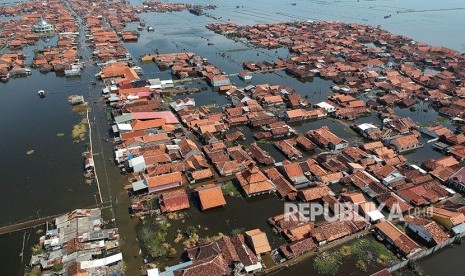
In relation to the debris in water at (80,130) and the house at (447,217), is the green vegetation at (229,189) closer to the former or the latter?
the house at (447,217)

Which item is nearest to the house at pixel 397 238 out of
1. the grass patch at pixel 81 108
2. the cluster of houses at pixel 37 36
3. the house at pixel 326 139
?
the house at pixel 326 139

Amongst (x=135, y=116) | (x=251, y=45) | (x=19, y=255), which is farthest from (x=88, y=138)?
(x=251, y=45)

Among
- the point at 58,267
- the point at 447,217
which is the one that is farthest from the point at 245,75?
the point at 58,267

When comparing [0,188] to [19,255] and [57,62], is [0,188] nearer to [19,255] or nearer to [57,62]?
[19,255]

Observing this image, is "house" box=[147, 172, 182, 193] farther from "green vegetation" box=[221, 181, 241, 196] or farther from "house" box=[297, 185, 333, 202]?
"house" box=[297, 185, 333, 202]

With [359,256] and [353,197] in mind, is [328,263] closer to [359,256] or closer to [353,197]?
[359,256]
